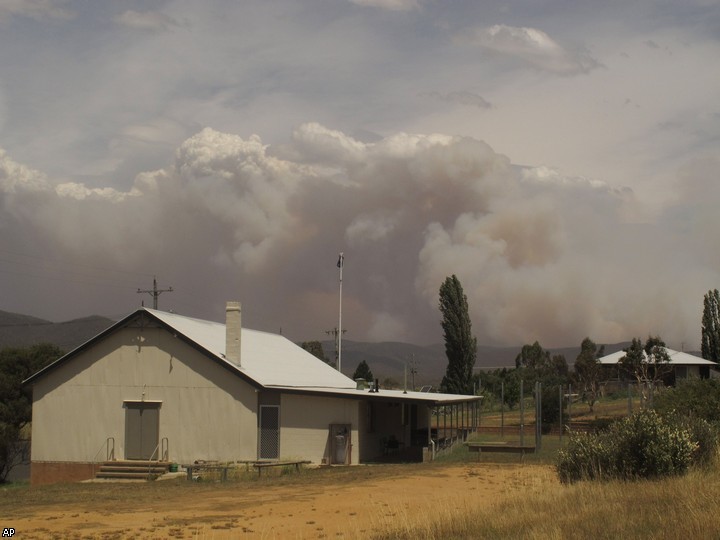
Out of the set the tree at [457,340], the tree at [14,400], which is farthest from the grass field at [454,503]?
the tree at [457,340]

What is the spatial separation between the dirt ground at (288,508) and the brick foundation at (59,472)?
9.41 metres

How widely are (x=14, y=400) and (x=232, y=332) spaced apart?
17.0m

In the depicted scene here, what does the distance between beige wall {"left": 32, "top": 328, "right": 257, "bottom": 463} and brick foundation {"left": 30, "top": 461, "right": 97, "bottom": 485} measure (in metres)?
0.20

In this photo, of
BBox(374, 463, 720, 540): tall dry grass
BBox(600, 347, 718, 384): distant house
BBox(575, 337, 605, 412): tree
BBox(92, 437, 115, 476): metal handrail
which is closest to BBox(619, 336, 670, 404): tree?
BBox(575, 337, 605, 412): tree

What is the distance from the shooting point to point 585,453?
864 inches

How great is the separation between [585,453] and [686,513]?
7.21 metres

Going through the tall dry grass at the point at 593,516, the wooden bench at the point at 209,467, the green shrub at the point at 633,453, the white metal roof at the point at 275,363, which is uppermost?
the white metal roof at the point at 275,363

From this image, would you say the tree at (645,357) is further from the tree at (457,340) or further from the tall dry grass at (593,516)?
the tall dry grass at (593,516)

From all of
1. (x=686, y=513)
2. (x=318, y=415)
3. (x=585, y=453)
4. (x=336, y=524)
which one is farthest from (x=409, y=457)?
(x=686, y=513)

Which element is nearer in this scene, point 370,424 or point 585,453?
point 585,453

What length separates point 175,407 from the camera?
35281 mm

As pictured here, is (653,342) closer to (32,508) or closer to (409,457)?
(409,457)

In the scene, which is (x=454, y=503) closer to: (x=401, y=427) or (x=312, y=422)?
(x=312, y=422)

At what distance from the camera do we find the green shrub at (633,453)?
2103 centimetres
